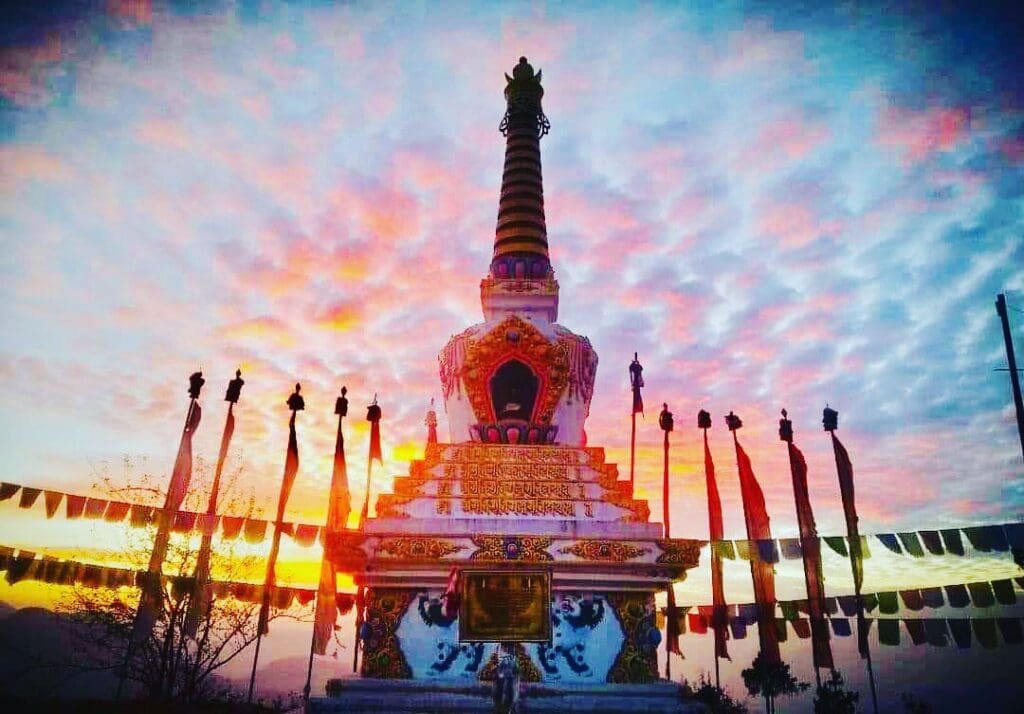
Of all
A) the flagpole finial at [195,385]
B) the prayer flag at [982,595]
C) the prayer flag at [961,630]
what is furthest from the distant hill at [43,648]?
the prayer flag at [982,595]

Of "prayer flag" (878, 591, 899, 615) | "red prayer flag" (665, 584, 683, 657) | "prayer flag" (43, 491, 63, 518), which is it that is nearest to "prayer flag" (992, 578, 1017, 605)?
"prayer flag" (878, 591, 899, 615)

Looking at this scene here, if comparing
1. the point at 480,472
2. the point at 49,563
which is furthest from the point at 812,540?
the point at 49,563

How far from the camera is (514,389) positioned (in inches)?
917

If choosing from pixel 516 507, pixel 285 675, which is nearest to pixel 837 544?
pixel 516 507

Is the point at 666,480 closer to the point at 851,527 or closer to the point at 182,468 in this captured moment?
the point at 851,527

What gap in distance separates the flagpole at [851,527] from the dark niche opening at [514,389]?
406 inches

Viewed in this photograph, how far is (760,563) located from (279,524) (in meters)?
16.1

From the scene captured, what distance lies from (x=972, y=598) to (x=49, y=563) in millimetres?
28881

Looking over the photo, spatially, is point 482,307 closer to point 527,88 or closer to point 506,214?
point 506,214

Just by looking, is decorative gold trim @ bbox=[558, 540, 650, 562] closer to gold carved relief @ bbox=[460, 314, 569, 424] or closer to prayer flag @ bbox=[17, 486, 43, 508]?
gold carved relief @ bbox=[460, 314, 569, 424]

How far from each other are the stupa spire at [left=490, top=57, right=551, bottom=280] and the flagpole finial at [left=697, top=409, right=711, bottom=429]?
8.74 meters

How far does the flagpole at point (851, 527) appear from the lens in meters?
19.3

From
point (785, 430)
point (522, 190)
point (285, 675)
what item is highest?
point (522, 190)

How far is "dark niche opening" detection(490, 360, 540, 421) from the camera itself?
23.0m
